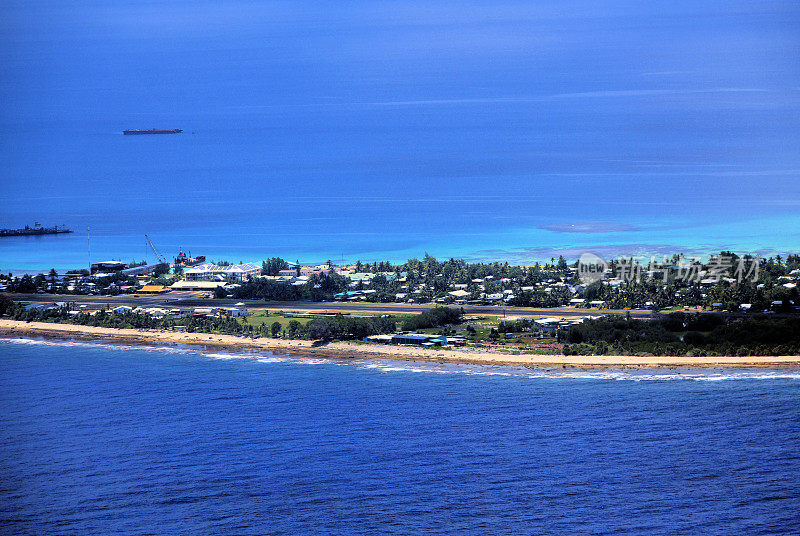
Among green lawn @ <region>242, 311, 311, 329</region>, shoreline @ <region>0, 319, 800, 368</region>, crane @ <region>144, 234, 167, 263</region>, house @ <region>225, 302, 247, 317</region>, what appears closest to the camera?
shoreline @ <region>0, 319, 800, 368</region>

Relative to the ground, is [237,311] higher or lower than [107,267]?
lower

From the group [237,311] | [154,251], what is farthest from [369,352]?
[154,251]

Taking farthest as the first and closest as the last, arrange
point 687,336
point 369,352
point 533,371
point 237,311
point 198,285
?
1. point 198,285
2. point 237,311
3. point 369,352
4. point 687,336
5. point 533,371

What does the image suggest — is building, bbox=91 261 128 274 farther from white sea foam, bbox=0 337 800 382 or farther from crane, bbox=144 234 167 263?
white sea foam, bbox=0 337 800 382

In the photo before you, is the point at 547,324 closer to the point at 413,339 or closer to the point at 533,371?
the point at 413,339

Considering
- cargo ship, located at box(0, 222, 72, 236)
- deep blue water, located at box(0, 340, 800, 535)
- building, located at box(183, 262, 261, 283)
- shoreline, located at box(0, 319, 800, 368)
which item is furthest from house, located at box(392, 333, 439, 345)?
cargo ship, located at box(0, 222, 72, 236)

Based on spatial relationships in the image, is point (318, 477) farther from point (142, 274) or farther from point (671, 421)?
point (142, 274)
